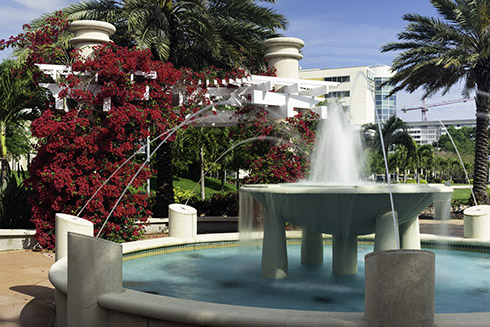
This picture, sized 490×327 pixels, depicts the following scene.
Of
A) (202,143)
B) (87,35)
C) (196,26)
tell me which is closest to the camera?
(87,35)

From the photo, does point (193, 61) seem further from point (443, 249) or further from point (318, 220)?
point (318, 220)

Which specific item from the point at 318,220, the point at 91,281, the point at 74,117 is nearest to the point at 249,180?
the point at 74,117

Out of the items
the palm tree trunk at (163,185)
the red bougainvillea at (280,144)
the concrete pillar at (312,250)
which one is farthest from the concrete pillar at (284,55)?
the concrete pillar at (312,250)

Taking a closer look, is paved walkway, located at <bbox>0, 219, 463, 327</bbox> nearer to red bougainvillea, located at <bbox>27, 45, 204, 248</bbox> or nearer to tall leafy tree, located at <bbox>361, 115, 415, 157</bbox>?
red bougainvillea, located at <bbox>27, 45, 204, 248</bbox>

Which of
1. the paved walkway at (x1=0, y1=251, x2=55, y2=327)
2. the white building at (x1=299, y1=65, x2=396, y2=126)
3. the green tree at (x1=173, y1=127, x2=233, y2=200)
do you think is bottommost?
the paved walkway at (x1=0, y1=251, x2=55, y2=327)

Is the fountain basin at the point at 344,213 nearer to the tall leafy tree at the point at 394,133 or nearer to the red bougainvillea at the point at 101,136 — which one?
the red bougainvillea at the point at 101,136

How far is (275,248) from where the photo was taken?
22.0 ft

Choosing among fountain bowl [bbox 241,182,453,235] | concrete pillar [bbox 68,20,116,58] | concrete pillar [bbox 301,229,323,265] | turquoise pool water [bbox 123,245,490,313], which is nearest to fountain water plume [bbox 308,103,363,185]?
concrete pillar [bbox 301,229,323,265]

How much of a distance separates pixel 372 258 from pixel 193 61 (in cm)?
1349

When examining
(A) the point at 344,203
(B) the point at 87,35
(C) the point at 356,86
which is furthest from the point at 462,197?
(C) the point at 356,86

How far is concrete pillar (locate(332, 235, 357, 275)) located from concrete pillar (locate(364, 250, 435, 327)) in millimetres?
3330

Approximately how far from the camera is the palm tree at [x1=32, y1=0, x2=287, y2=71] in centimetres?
1419

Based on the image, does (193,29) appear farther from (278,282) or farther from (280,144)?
(278,282)

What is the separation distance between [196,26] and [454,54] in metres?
10.7
